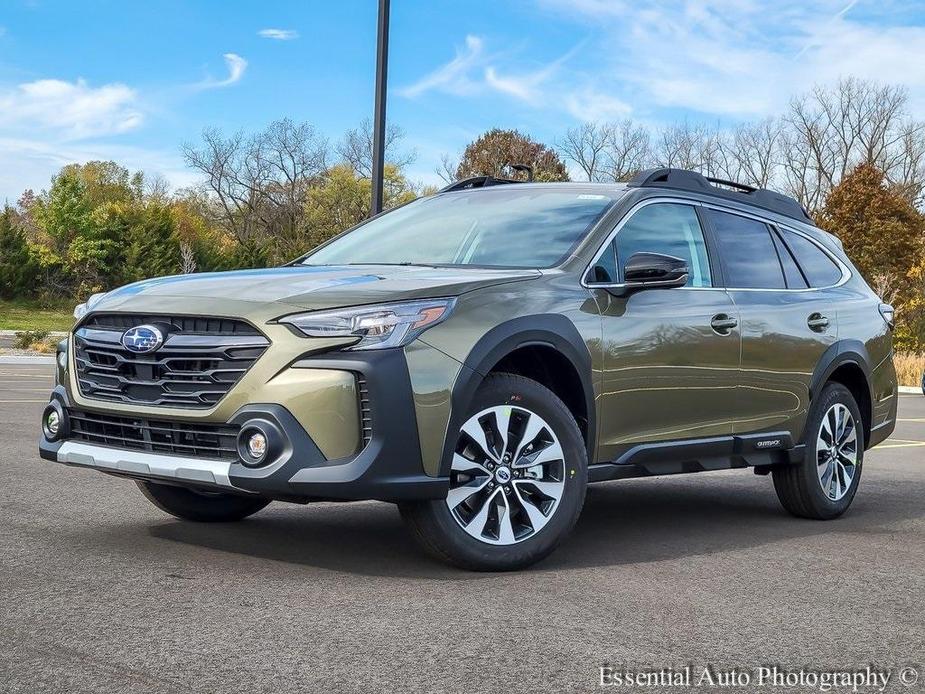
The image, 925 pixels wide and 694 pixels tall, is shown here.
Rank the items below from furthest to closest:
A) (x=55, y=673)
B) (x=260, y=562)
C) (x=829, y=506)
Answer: (x=829, y=506)
(x=260, y=562)
(x=55, y=673)

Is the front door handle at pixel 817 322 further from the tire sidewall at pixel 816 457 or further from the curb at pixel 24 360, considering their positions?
the curb at pixel 24 360

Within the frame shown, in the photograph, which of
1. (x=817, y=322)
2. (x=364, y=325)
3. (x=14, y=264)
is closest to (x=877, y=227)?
(x=14, y=264)

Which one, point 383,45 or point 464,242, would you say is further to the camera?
point 383,45

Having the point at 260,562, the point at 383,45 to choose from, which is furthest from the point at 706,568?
the point at 383,45

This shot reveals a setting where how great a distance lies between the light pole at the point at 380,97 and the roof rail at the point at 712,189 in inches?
287

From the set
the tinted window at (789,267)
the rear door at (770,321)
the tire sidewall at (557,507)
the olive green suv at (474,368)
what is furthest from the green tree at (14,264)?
the tire sidewall at (557,507)

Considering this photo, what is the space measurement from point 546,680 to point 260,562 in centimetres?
205

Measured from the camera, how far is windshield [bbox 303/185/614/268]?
616 centimetres

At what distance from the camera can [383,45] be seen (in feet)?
48.4

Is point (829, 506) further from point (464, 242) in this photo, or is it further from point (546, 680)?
point (546, 680)

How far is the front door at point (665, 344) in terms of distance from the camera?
5.94 meters

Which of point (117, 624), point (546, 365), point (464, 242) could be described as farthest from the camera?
point (464, 242)

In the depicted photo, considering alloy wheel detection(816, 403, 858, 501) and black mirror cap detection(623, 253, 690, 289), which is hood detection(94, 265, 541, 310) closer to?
black mirror cap detection(623, 253, 690, 289)

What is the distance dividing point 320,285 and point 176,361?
67 centimetres
